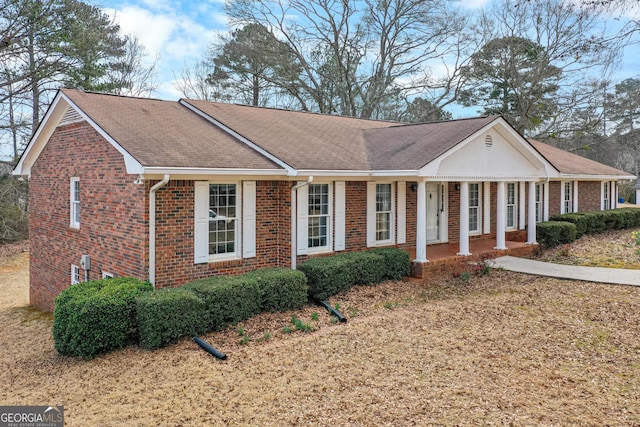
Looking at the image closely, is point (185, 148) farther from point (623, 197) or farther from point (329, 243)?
point (623, 197)

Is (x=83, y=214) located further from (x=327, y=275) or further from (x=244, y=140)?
(x=327, y=275)

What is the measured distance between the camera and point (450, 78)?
31.8 metres

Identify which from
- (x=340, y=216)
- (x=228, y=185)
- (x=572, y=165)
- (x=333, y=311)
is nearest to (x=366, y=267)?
(x=340, y=216)

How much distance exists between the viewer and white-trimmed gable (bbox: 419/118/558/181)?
42.5 ft

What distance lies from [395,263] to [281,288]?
3.63 meters

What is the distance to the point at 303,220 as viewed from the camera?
38.7 ft

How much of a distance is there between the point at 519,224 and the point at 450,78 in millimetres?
15788

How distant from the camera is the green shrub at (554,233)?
17.2 m

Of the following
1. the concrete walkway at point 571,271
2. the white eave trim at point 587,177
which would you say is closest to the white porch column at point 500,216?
the concrete walkway at point 571,271

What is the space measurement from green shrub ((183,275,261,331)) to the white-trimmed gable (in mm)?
5275

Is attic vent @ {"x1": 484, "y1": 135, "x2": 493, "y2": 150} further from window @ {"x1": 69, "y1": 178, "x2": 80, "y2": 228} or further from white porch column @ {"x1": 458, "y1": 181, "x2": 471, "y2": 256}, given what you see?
window @ {"x1": 69, "y1": 178, "x2": 80, "y2": 228}

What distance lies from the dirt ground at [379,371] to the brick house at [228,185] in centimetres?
212

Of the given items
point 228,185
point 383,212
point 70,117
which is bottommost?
point 383,212

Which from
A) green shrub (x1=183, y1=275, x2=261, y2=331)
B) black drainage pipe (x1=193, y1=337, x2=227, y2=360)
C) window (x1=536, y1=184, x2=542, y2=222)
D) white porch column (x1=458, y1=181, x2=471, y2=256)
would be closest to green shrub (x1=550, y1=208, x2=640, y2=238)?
window (x1=536, y1=184, x2=542, y2=222)
